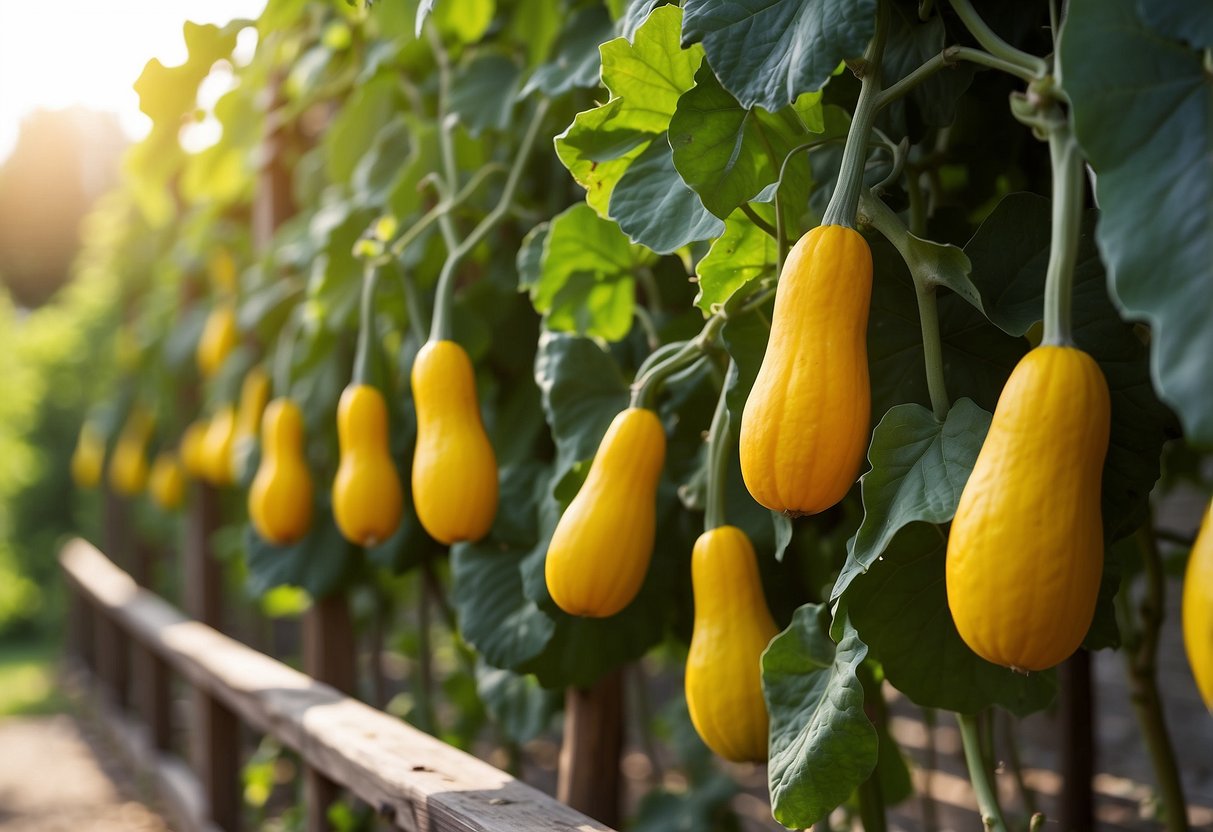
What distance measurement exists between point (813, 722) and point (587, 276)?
20.1 inches

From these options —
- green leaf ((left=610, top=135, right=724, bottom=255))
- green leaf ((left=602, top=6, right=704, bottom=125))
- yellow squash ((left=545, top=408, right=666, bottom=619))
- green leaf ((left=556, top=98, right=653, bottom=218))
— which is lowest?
yellow squash ((left=545, top=408, right=666, bottom=619))

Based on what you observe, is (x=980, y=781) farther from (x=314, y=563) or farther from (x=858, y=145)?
(x=314, y=563)

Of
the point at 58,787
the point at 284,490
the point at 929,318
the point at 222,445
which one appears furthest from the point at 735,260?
the point at 58,787

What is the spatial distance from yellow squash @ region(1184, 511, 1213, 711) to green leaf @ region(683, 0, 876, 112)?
295 mm

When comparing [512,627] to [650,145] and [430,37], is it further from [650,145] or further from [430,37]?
[430,37]

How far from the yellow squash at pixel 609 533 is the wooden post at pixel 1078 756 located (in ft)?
2.93

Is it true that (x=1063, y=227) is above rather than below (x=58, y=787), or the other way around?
above

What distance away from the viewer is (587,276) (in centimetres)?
109

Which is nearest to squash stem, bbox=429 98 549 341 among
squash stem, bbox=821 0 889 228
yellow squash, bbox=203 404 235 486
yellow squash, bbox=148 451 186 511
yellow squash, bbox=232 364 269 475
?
squash stem, bbox=821 0 889 228

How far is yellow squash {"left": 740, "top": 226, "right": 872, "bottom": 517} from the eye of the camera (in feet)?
2.00

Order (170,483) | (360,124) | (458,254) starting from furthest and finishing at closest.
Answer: (170,483), (360,124), (458,254)

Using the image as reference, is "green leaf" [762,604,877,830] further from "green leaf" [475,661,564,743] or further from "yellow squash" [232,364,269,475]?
"yellow squash" [232,364,269,475]

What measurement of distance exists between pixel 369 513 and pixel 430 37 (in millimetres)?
634

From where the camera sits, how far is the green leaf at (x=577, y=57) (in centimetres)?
107
